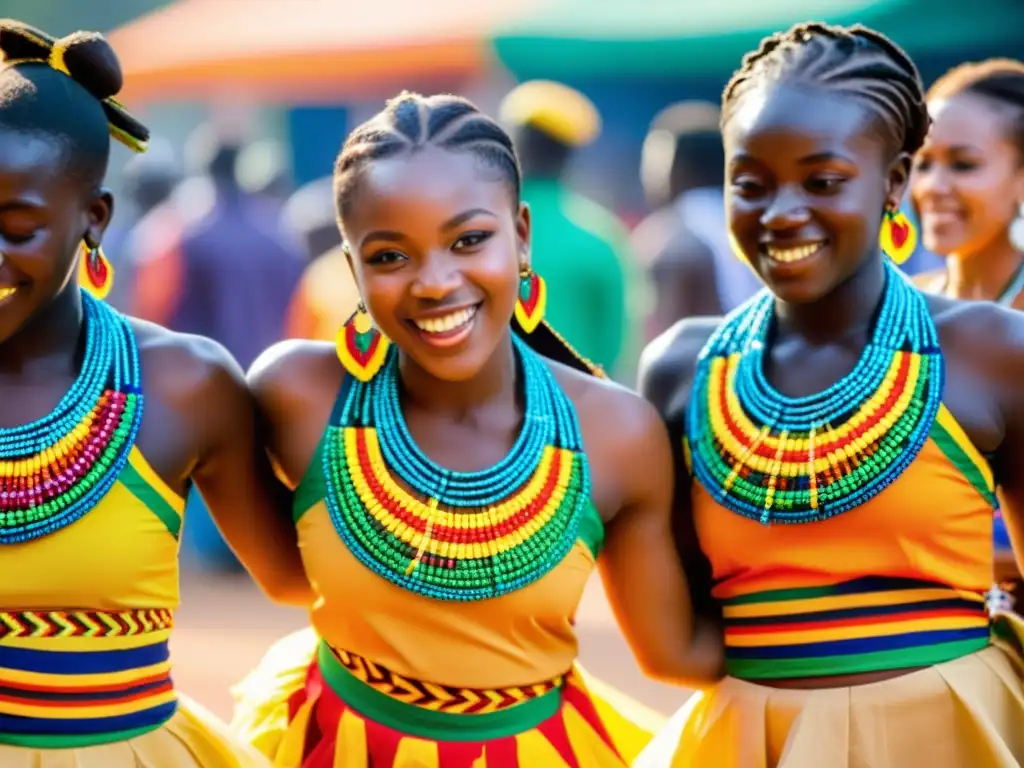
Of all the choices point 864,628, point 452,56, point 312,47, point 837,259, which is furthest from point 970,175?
point 312,47

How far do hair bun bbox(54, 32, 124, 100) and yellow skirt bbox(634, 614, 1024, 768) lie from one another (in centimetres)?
172

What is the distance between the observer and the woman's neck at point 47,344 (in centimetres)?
263

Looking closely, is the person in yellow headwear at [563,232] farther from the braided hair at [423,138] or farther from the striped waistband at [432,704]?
the striped waistband at [432,704]

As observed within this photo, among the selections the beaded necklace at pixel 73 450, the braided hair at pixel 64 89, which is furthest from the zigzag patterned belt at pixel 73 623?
the braided hair at pixel 64 89

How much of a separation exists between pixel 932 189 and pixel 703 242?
257 cm

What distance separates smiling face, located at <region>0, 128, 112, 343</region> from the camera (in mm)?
2447

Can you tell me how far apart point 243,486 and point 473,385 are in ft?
1.67

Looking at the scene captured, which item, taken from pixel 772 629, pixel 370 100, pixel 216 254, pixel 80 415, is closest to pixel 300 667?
pixel 80 415

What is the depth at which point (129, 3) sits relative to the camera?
17781mm

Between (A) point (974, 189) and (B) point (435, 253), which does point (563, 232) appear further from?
(B) point (435, 253)

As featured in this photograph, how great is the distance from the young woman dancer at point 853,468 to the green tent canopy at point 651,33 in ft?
32.0

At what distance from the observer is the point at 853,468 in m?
2.71

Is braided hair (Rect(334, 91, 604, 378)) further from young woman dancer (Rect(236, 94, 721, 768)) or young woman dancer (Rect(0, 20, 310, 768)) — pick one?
young woman dancer (Rect(0, 20, 310, 768))

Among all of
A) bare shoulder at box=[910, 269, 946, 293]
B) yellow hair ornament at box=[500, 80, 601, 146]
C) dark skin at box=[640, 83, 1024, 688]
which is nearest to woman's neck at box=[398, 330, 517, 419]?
dark skin at box=[640, 83, 1024, 688]
